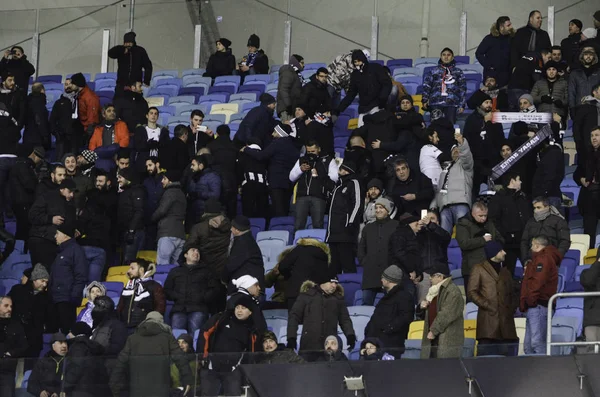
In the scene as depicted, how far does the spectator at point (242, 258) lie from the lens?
641 inches

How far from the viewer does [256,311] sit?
15.0 m

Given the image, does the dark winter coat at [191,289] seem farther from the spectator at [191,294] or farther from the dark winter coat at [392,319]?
the dark winter coat at [392,319]

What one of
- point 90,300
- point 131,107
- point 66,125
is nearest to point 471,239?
point 90,300

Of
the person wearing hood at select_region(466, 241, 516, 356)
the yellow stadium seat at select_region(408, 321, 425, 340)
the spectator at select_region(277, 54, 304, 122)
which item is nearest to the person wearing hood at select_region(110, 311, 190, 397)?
the yellow stadium seat at select_region(408, 321, 425, 340)

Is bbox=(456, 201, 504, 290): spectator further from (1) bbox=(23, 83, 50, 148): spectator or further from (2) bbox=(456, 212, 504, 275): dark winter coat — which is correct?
(1) bbox=(23, 83, 50, 148): spectator

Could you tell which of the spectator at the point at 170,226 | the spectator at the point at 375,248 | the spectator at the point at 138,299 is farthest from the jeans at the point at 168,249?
the spectator at the point at 375,248

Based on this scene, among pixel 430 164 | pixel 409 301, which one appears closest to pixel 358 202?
pixel 430 164

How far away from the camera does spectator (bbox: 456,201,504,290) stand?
1611 cm

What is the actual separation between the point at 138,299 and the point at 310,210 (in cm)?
249

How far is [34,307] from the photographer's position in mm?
16875

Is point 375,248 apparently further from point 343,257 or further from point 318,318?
point 318,318

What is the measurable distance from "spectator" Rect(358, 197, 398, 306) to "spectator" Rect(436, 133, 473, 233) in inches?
33.4

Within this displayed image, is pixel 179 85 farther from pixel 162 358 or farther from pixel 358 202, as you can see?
pixel 162 358

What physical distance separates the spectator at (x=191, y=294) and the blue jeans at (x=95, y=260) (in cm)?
162
